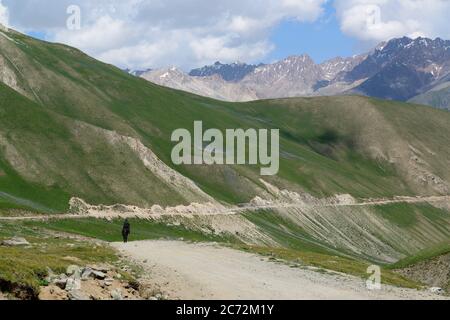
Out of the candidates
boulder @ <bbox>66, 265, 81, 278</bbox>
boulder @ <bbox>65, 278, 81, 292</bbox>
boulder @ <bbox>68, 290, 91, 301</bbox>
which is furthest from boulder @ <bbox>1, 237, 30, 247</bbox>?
boulder @ <bbox>68, 290, 91, 301</bbox>

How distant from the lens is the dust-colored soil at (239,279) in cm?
3597

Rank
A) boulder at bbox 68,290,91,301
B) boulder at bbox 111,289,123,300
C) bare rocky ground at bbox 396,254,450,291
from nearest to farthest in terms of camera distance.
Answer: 1. boulder at bbox 68,290,91,301
2. boulder at bbox 111,289,123,300
3. bare rocky ground at bbox 396,254,450,291

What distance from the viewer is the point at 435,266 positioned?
71.1m

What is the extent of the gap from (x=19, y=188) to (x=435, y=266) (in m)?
86.3

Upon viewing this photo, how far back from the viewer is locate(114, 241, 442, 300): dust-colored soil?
35969mm

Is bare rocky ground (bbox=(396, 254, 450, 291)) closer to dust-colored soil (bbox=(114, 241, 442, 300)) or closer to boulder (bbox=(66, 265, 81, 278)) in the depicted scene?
dust-colored soil (bbox=(114, 241, 442, 300))

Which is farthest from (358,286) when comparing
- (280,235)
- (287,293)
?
(280,235)

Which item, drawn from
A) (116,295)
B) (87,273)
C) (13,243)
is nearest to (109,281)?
(87,273)

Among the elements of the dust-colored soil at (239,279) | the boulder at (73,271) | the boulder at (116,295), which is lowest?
the dust-colored soil at (239,279)

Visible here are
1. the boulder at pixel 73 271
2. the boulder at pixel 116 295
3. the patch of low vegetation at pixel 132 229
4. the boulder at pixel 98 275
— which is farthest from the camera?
the patch of low vegetation at pixel 132 229

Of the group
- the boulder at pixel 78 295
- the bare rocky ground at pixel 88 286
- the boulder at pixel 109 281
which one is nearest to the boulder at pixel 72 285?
the bare rocky ground at pixel 88 286

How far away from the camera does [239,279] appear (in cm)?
4122

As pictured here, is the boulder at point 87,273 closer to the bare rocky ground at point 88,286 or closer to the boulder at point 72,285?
the bare rocky ground at point 88,286

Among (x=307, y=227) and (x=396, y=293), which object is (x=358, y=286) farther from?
(x=307, y=227)
